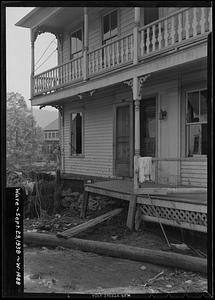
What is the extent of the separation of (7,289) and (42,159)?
115cm

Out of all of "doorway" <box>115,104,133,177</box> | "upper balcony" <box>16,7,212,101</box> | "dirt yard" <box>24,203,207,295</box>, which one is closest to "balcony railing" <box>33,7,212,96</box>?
"upper balcony" <box>16,7,212,101</box>

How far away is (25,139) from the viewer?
2812mm

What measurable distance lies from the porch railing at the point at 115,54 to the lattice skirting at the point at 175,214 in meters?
2.43

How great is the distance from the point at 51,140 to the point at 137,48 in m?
3.71

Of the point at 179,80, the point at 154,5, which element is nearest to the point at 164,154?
the point at 179,80

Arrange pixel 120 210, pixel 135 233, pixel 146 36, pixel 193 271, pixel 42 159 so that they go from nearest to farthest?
pixel 42 159, pixel 193 271, pixel 135 233, pixel 120 210, pixel 146 36

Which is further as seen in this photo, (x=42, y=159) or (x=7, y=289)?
(x=42, y=159)

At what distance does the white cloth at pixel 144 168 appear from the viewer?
5547 millimetres

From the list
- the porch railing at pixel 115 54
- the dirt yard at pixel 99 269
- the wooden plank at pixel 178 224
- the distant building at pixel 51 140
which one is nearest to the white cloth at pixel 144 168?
the wooden plank at pixel 178 224

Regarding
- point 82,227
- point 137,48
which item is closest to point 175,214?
point 82,227

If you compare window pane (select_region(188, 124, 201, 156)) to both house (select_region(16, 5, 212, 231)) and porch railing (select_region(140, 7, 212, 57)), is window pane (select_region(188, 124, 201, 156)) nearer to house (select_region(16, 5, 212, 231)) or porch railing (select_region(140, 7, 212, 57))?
house (select_region(16, 5, 212, 231))

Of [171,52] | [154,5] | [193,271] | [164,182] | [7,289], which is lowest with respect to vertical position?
[193,271]

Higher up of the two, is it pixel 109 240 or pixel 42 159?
pixel 42 159

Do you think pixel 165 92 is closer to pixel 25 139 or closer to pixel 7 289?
pixel 25 139
